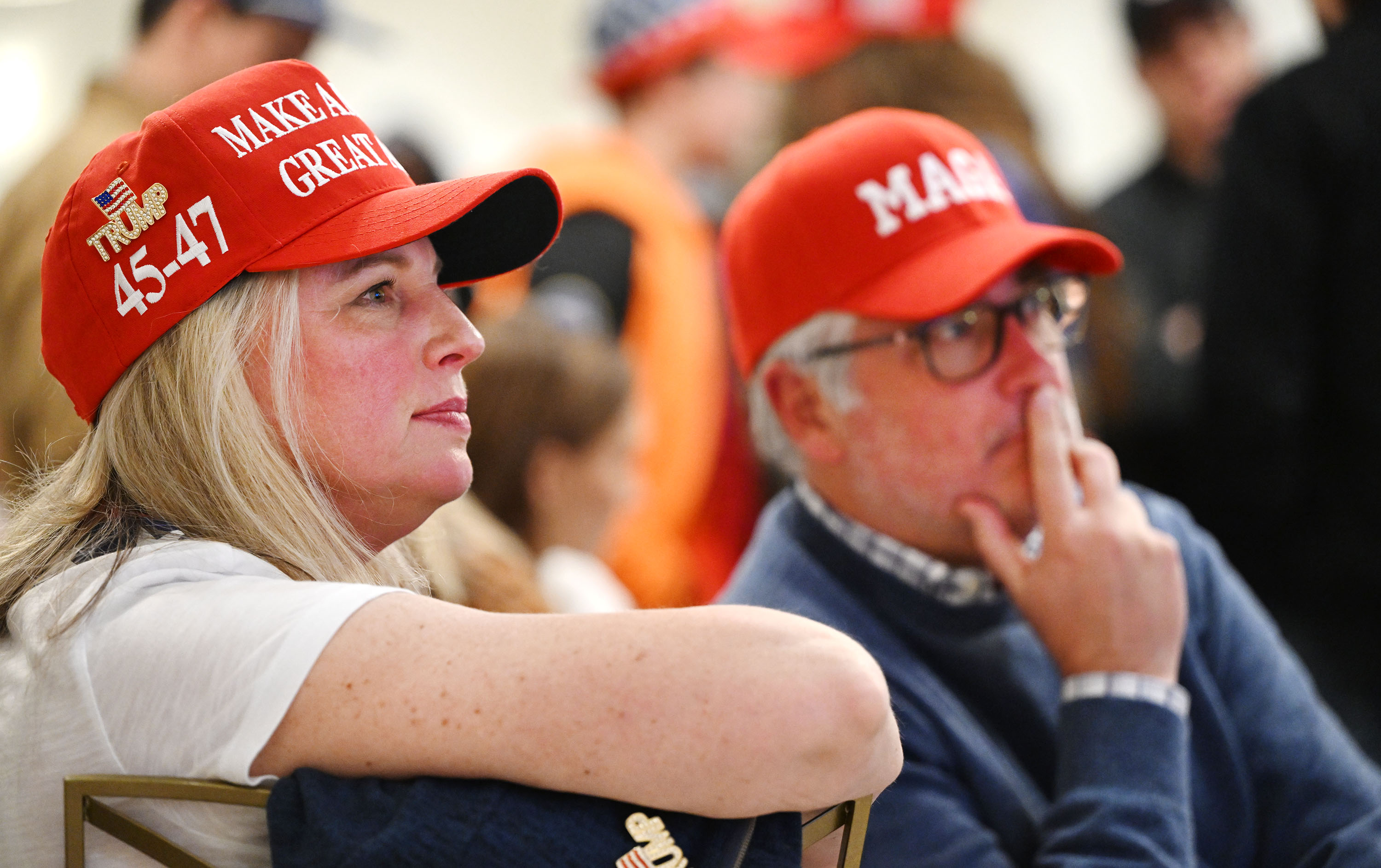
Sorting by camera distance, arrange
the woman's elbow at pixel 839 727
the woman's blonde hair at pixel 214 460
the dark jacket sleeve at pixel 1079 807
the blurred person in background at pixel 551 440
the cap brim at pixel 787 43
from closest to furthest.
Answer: the woman's elbow at pixel 839 727 < the woman's blonde hair at pixel 214 460 < the dark jacket sleeve at pixel 1079 807 < the blurred person in background at pixel 551 440 < the cap brim at pixel 787 43

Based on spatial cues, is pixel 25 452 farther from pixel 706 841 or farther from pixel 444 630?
pixel 706 841

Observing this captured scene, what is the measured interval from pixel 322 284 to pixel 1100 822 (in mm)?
875

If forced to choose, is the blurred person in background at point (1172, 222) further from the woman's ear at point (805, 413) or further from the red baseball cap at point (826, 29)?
the woman's ear at point (805, 413)

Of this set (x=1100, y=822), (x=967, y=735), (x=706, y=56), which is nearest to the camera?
(x=1100, y=822)

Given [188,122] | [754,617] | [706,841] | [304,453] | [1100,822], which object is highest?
[188,122]

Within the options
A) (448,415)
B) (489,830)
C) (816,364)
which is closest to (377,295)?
(448,415)

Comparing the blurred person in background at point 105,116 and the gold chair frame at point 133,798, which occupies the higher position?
the blurred person in background at point 105,116

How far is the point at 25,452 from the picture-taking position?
1294 mm

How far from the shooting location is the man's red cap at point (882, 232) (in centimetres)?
147

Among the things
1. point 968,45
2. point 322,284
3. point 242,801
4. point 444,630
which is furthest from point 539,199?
point 968,45

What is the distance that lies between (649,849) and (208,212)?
1.98 feet

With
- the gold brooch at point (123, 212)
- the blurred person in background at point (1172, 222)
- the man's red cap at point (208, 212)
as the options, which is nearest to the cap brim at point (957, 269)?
the man's red cap at point (208, 212)

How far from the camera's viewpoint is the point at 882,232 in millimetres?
1490

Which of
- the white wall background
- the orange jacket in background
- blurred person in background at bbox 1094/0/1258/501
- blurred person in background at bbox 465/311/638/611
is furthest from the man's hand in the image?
the white wall background
